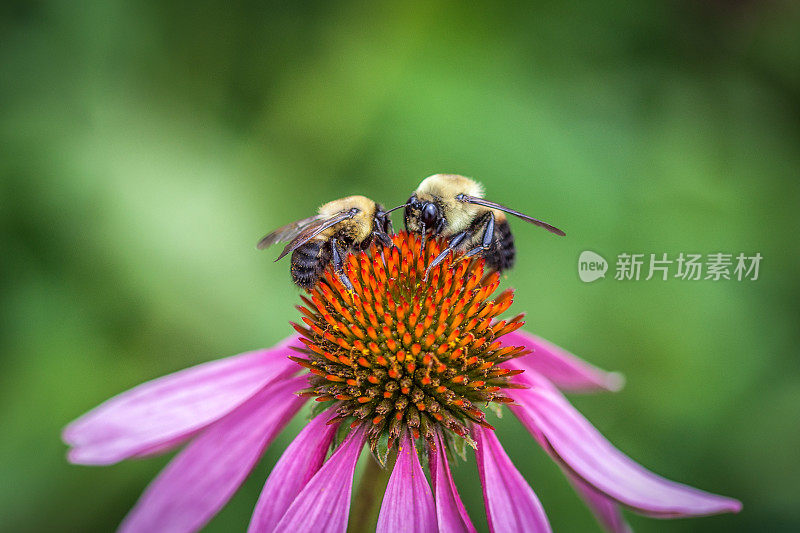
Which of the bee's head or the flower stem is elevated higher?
the bee's head

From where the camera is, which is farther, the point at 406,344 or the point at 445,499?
the point at 406,344

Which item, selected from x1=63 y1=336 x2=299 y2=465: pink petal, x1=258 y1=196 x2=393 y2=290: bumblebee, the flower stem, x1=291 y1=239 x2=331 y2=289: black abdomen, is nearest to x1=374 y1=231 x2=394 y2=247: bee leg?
x1=258 y1=196 x2=393 y2=290: bumblebee

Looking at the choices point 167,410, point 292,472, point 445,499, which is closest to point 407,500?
point 445,499

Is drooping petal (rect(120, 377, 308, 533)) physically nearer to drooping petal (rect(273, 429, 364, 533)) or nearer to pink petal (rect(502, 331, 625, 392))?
drooping petal (rect(273, 429, 364, 533))

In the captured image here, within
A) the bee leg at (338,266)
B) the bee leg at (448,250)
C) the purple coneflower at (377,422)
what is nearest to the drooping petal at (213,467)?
the purple coneflower at (377,422)

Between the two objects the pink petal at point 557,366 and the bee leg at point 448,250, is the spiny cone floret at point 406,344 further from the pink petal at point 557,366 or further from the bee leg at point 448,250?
the pink petal at point 557,366

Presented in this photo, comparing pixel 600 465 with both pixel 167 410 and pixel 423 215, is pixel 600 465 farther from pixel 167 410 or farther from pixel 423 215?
pixel 167 410

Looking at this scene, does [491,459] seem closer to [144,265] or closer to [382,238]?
[382,238]
